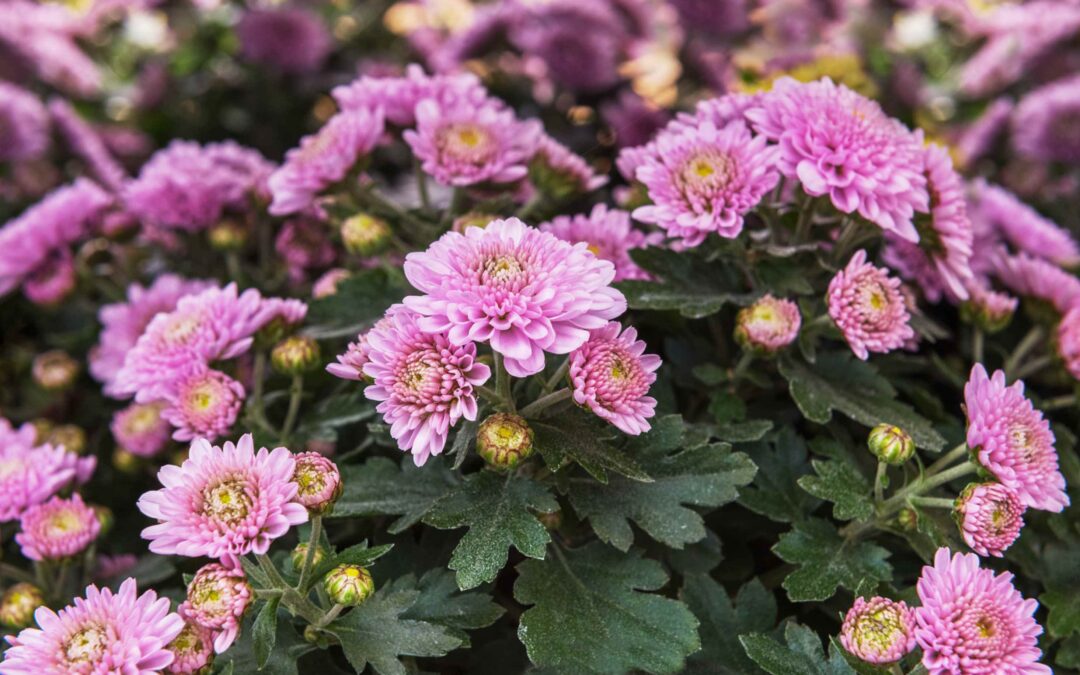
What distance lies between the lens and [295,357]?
49.2 inches

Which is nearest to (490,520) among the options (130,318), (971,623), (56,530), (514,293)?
Result: (514,293)

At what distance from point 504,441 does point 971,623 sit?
472 mm

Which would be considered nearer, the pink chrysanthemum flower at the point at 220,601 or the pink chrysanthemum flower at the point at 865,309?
the pink chrysanthemum flower at the point at 220,601

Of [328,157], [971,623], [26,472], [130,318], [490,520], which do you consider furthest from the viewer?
→ [130,318]

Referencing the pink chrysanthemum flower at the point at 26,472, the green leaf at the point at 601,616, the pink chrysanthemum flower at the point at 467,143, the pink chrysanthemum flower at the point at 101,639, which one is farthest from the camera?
the pink chrysanthemum flower at the point at 467,143

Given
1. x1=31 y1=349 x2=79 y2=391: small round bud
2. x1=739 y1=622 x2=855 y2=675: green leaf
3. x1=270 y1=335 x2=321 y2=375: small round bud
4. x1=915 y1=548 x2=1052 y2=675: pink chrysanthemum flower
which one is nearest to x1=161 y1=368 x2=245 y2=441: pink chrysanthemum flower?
x1=270 y1=335 x2=321 y2=375: small round bud

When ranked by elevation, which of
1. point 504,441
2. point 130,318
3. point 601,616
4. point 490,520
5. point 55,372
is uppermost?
point 504,441

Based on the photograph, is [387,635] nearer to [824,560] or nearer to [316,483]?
[316,483]

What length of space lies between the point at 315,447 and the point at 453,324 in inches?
19.5

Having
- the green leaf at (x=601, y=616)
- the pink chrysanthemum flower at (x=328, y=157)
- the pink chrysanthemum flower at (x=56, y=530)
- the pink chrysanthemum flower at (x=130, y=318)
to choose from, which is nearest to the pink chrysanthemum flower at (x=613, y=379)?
the green leaf at (x=601, y=616)

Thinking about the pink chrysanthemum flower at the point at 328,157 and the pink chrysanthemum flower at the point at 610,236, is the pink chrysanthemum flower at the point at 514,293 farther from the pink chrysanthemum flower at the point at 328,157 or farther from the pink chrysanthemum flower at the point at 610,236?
the pink chrysanthemum flower at the point at 328,157

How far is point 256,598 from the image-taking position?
3.15ft

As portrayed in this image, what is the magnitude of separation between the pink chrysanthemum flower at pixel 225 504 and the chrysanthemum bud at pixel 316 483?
0.01 meters

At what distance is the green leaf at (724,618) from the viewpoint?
3.68ft
